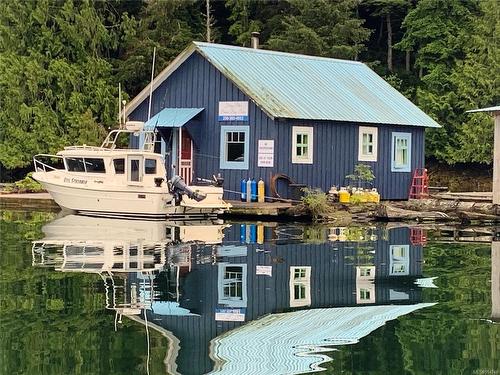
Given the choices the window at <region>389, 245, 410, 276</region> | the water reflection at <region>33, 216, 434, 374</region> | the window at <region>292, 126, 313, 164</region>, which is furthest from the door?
the window at <region>389, 245, 410, 276</region>

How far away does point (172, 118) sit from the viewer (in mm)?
27156

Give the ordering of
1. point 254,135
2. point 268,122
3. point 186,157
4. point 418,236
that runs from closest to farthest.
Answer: point 418,236 < point 268,122 < point 254,135 < point 186,157

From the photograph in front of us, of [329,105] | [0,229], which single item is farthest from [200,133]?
[0,229]

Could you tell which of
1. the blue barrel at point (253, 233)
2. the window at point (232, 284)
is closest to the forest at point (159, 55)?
the blue barrel at point (253, 233)

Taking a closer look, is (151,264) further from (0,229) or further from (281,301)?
(0,229)

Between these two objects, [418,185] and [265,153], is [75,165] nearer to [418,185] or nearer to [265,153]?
[265,153]

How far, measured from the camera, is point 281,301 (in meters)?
11.5

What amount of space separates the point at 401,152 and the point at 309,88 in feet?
11.8

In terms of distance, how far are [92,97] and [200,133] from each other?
13.9 metres

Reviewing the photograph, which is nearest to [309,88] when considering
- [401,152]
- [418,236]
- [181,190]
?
[401,152]

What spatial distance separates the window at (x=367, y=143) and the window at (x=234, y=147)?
3.61 metres

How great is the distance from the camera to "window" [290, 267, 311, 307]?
37.7ft

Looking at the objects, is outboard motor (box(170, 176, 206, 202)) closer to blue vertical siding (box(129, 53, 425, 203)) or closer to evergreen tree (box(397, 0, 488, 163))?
blue vertical siding (box(129, 53, 425, 203))

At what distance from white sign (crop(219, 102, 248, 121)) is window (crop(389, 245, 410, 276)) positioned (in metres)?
9.67
